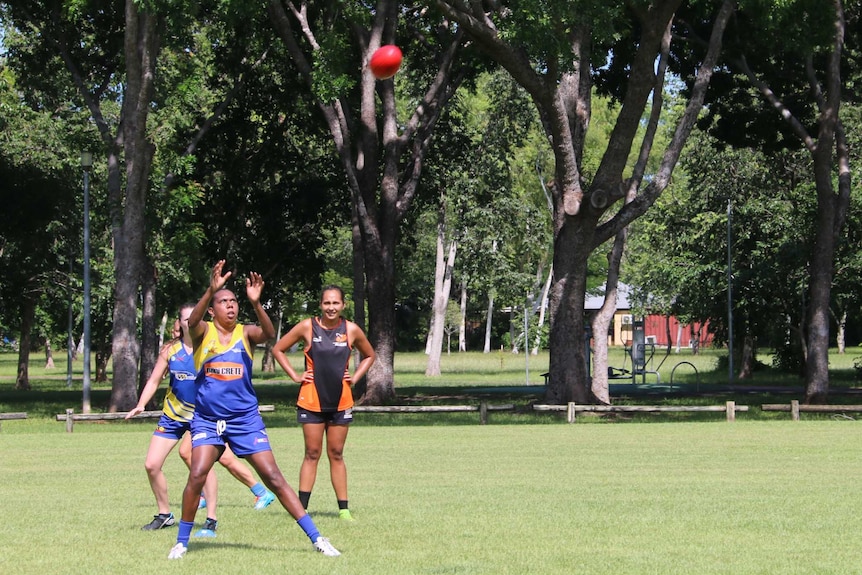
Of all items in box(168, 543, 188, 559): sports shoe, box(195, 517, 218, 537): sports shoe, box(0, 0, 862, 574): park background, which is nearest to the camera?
box(168, 543, 188, 559): sports shoe

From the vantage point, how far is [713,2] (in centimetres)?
3002

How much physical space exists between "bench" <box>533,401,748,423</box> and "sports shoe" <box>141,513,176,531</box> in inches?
652

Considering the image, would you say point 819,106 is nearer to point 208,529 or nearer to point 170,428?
point 170,428

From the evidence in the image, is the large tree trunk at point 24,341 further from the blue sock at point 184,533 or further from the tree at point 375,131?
the blue sock at point 184,533

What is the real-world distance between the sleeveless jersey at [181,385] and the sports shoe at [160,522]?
2.64 ft

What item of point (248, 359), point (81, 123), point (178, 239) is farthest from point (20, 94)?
point (248, 359)

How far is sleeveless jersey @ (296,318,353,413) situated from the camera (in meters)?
10.6

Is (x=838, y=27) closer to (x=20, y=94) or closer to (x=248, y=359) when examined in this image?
(x=248, y=359)

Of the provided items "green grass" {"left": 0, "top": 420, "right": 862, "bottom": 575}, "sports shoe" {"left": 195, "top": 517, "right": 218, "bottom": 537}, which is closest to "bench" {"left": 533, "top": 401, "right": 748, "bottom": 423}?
"green grass" {"left": 0, "top": 420, "right": 862, "bottom": 575}

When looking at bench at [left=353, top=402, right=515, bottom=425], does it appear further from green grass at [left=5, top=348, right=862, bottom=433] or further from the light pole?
the light pole

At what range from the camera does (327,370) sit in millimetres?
10711

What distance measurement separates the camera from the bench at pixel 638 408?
2616 cm

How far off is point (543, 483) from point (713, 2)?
743 inches

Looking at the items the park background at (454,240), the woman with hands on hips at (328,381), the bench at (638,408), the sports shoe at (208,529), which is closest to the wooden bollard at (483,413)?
the park background at (454,240)
